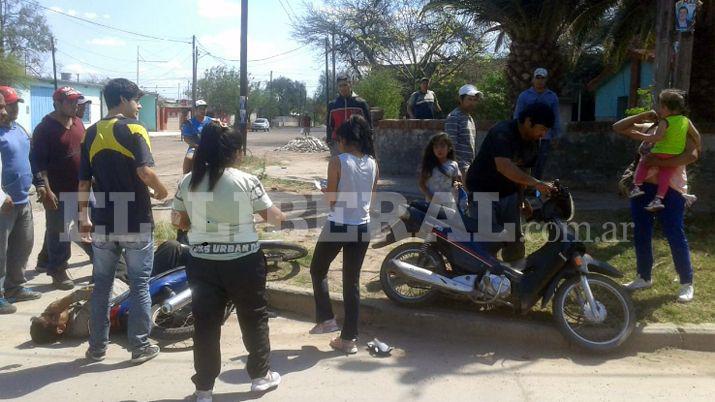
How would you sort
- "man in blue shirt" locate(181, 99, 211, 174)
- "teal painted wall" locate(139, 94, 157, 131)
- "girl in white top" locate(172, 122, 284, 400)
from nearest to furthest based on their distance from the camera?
"girl in white top" locate(172, 122, 284, 400), "man in blue shirt" locate(181, 99, 211, 174), "teal painted wall" locate(139, 94, 157, 131)

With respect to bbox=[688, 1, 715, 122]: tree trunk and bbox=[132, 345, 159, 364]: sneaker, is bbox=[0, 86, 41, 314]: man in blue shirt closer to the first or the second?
bbox=[132, 345, 159, 364]: sneaker

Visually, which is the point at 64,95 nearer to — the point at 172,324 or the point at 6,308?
the point at 6,308

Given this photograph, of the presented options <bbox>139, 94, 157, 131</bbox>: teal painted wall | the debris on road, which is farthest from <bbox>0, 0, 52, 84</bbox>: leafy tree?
the debris on road

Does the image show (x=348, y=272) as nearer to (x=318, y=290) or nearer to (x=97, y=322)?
(x=318, y=290)

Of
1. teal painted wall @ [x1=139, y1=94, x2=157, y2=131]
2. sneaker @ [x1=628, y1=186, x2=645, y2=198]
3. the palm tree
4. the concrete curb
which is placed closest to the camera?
the concrete curb

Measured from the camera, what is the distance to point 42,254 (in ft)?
23.0

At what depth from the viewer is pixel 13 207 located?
5.83m

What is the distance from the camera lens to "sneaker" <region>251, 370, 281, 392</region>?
13.6 feet

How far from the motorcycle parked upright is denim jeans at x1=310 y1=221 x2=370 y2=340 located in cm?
70

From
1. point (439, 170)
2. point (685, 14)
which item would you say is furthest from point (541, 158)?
point (439, 170)

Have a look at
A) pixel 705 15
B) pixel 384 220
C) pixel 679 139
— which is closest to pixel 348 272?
pixel 679 139

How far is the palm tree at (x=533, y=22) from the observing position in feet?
A: 38.6

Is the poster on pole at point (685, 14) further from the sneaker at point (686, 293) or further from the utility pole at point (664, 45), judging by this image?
the sneaker at point (686, 293)

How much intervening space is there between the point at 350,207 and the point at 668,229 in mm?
2764
